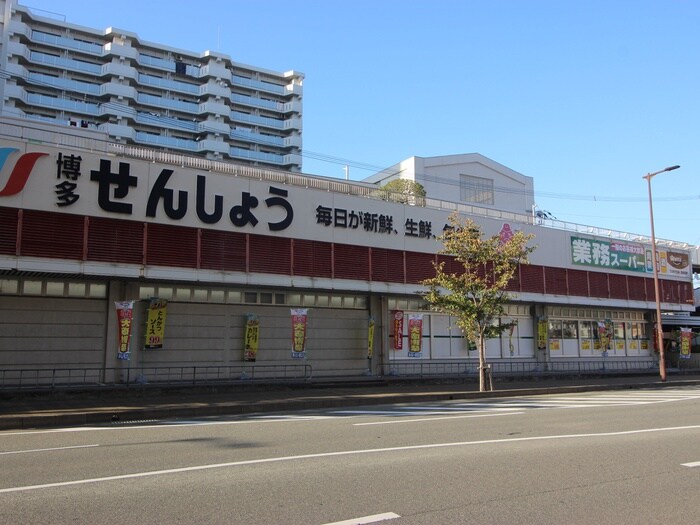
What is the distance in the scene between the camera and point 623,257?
127 ft

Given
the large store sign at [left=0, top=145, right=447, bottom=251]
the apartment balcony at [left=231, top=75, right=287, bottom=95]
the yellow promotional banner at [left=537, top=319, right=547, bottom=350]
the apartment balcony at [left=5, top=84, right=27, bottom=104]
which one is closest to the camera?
the large store sign at [left=0, top=145, right=447, bottom=251]

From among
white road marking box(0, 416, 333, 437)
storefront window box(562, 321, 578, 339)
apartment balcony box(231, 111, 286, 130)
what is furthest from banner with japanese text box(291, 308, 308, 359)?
→ apartment balcony box(231, 111, 286, 130)

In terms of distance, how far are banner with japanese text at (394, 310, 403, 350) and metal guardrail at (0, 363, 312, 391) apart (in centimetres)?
488

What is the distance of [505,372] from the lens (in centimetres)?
3155

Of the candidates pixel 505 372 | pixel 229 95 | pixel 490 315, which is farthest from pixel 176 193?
pixel 229 95

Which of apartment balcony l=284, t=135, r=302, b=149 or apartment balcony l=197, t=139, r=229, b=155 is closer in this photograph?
apartment balcony l=197, t=139, r=229, b=155

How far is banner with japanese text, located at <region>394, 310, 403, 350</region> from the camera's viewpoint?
94.2ft

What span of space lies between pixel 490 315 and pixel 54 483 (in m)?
17.8

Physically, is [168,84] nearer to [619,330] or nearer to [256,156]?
[256,156]

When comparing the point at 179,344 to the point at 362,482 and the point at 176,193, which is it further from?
the point at 362,482

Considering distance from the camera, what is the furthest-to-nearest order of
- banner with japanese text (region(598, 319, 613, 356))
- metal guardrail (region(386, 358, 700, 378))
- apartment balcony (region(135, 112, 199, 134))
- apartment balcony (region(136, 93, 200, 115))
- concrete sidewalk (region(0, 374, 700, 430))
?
apartment balcony (region(136, 93, 200, 115)), apartment balcony (region(135, 112, 199, 134)), banner with japanese text (region(598, 319, 613, 356)), metal guardrail (region(386, 358, 700, 378)), concrete sidewalk (region(0, 374, 700, 430))

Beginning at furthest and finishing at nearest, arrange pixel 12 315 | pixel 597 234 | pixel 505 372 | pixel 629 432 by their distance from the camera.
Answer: pixel 597 234
pixel 505 372
pixel 12 315
pixel 629 432

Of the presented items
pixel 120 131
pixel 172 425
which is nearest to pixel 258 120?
pixel 120 131

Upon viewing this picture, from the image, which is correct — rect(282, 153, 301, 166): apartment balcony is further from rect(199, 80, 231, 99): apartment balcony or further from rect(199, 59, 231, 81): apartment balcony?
rect(199, 59, 231, 81): apartment balcony
